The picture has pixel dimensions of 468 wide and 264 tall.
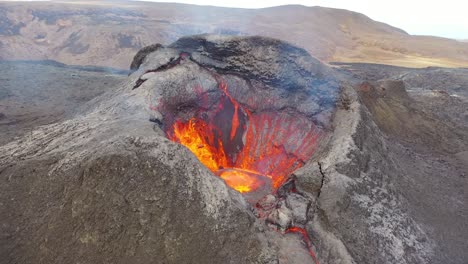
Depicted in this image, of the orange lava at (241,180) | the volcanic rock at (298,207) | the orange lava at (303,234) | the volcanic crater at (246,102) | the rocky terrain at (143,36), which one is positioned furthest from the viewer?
the rocky terrain at (143,36)

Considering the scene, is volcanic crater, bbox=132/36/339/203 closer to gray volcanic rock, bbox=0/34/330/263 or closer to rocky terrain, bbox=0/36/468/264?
rocky terrain, bbox=0/36/468/264

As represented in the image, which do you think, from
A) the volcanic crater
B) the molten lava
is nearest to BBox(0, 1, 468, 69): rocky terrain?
the volcanic crater

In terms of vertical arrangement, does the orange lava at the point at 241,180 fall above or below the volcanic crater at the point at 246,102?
below

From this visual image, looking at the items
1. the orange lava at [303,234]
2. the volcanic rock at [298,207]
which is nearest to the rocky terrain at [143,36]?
the volcanic rock at [298,207]

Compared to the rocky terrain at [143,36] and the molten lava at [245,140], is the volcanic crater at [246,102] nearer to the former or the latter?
the molten lava at [245,140]

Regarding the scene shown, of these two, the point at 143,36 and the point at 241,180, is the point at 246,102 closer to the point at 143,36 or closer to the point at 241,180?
the point at 241,180

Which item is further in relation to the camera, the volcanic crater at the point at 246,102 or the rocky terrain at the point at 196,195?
the volcanic crater at the point at 246,102
